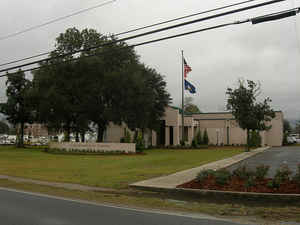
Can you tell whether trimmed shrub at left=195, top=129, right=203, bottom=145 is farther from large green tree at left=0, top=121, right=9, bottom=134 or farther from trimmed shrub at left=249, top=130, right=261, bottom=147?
large green tree at left=0, top=121, right=9, bottom=134

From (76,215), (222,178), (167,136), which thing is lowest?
(76,215)

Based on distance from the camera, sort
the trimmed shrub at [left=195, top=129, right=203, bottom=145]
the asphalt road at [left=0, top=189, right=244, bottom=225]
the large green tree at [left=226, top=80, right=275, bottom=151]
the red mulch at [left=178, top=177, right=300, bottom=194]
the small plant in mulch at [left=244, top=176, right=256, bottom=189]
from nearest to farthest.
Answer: the asphalt road at [left=0, top=189, right=244, bottom=225] < the red mulch at [left=178, top=177, right=300, bottom=194] < the small plant in mulch at [left=244, top=176, right=256, bottom=189] < the large green tree at [left=226, top=80, right=275, bottom=151] < the trimmed shrub at [left=195, top=129, right=203, bottom=145]

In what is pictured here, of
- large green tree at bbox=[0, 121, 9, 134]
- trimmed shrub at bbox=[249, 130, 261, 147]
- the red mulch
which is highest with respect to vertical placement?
large green tree at bbox=[0, 121, 9, 134]

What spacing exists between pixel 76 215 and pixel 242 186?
6018mm

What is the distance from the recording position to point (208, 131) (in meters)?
58.3

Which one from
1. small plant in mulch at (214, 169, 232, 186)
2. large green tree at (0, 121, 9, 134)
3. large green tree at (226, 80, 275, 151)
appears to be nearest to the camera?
small plant in mulch at (214, 169, 232, 186)

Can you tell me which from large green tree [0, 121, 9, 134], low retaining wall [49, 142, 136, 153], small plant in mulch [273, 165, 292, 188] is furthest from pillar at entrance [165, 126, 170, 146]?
large green tree [0, 121, 9, 134]

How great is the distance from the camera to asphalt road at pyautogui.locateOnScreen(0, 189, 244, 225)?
25.6 ft

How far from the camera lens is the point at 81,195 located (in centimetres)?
1177

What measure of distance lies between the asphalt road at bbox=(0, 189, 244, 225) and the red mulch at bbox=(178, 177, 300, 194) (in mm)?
3647

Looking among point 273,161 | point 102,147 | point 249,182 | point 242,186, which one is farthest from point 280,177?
point 102,147

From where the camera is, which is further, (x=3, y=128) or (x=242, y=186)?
(x=3, y=128)

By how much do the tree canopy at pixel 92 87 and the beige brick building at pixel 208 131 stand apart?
948cm

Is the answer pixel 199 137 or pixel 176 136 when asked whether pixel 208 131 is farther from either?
pixel 176 136
